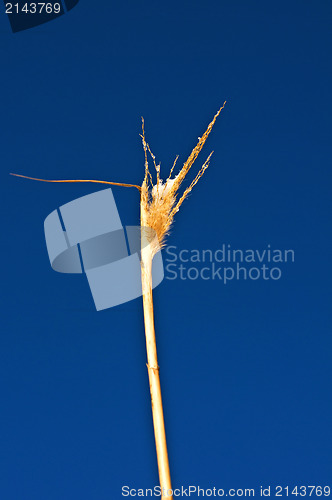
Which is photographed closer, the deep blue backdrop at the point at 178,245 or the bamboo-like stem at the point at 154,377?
the bamboo-like stem at the point at 154,377

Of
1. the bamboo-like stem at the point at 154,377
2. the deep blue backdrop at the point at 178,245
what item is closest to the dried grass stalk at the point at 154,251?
the bamboo-like stem at the point at 154,377

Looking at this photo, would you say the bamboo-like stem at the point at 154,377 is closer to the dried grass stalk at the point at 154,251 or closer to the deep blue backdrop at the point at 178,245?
the dried grass stalk at the point at 154,251

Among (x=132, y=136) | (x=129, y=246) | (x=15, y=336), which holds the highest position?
(x=132, y=136)

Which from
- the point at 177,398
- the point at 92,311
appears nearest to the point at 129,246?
the point at 92,311

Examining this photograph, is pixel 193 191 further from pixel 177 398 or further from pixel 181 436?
pixel 181 436

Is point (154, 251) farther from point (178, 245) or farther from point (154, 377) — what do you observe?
point (154, 377)

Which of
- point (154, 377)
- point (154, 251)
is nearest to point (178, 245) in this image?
point (154, 251)
